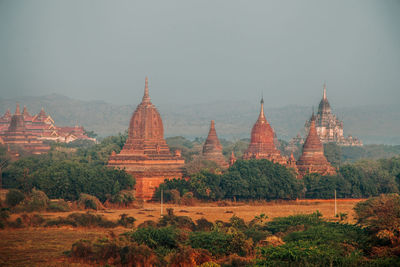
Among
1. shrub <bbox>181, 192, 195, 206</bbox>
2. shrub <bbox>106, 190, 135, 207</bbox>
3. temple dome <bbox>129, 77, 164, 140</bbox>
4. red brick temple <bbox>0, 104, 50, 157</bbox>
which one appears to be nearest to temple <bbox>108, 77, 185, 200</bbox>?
temple dome <bbox>129, 77, 164, 140</bbox>

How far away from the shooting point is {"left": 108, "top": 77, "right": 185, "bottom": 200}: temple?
71.0 meters

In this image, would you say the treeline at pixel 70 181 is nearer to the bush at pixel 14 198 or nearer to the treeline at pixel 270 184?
the treeline at pixel 270 184

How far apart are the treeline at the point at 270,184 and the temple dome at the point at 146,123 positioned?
9.81 meters

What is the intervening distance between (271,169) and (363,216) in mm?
25554

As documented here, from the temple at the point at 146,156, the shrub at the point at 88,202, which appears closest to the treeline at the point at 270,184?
the temple at the point at 146,156

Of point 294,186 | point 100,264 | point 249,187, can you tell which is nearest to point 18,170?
point 249,187

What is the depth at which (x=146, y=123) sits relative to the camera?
261 ft

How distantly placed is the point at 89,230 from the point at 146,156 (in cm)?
2587

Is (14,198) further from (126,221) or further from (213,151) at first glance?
(213,151)

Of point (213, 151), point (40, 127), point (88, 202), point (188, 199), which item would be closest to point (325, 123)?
point (40, 127)

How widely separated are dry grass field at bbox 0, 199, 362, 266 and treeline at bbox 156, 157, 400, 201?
54.9 inches

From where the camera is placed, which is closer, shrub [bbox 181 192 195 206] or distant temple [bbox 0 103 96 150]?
shrub [bbox 181 192 195 206]

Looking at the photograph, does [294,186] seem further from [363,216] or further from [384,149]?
[384,149]

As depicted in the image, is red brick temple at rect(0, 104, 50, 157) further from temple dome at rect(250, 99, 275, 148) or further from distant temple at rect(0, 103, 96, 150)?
temple dome at rect(250, 99, 275, 148)
